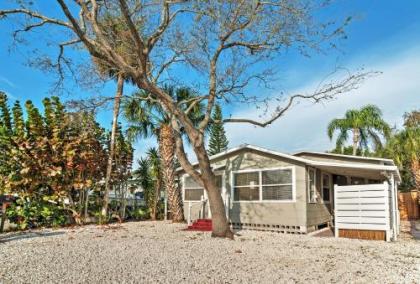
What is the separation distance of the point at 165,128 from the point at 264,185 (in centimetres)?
592

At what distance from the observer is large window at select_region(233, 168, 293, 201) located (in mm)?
12578

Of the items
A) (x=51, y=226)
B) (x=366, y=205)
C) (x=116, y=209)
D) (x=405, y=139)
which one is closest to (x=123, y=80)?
(x=116, y=209)

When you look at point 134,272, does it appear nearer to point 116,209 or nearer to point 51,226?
point 51,226

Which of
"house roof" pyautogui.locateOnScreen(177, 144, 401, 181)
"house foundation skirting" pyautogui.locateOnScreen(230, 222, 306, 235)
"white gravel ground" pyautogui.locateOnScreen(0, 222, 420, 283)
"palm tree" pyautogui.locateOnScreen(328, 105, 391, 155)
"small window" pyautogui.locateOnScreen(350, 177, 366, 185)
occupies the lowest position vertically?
"house foundation skirting" pyautogui.locateOnScreen(230, 222, 306, 235)

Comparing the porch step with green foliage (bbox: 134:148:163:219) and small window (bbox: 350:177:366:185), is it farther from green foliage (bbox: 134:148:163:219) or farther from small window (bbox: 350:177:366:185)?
small window (bbox: 350:177:366:185)

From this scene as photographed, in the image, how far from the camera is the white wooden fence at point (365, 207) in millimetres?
10406

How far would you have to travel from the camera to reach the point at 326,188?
14.6 m

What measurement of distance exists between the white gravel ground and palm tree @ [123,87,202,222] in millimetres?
7091

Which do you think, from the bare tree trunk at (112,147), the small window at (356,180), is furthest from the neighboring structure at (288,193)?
the bare tree trunk at (112,147)

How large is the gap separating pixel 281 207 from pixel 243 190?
1.73 metres

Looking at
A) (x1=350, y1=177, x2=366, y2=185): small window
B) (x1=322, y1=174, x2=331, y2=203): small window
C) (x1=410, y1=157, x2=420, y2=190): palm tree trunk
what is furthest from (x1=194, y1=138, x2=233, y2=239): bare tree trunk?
(x1=410, y1=157, x2=420, y2=190): palm tree trunk

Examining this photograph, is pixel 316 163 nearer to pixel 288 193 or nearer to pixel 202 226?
pixel 288 193

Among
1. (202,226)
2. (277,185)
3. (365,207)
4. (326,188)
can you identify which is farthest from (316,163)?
(202,226)

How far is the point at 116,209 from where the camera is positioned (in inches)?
642
